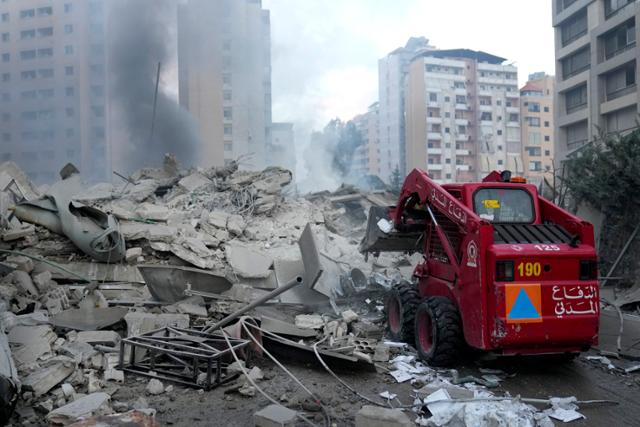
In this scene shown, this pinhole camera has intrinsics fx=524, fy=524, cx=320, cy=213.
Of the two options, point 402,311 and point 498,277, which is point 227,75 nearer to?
point 402,311

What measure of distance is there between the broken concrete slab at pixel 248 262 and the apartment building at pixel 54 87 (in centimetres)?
2076

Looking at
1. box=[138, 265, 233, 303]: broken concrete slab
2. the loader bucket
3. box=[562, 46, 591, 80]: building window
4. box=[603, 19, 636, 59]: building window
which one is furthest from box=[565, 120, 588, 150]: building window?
box=[138, 265, 233, 303]: broken concrete slab

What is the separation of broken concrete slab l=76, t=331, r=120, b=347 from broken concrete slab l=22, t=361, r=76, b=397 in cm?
78

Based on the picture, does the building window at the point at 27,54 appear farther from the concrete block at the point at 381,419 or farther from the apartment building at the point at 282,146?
the concrete block at the point at 381,419

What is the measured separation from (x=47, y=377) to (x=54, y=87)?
27384mm

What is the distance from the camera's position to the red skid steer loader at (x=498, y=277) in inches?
179

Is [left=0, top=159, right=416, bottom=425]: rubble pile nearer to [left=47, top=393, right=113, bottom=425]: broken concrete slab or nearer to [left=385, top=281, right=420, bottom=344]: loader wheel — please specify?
[left=47, top=393, right=113, bottom=425]: broken concrete slab

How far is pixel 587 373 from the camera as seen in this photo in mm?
5172

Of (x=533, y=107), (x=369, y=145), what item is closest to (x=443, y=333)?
(x=369, y=145)

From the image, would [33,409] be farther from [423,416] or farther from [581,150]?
[581,150]

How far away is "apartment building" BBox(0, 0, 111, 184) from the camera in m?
26.8

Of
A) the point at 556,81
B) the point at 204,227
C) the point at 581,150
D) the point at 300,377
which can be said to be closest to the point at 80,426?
the point at 300,377

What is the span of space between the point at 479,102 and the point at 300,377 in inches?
1925

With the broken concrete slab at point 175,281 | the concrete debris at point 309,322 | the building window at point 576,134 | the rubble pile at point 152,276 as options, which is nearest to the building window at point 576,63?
the building window at point 576,134
